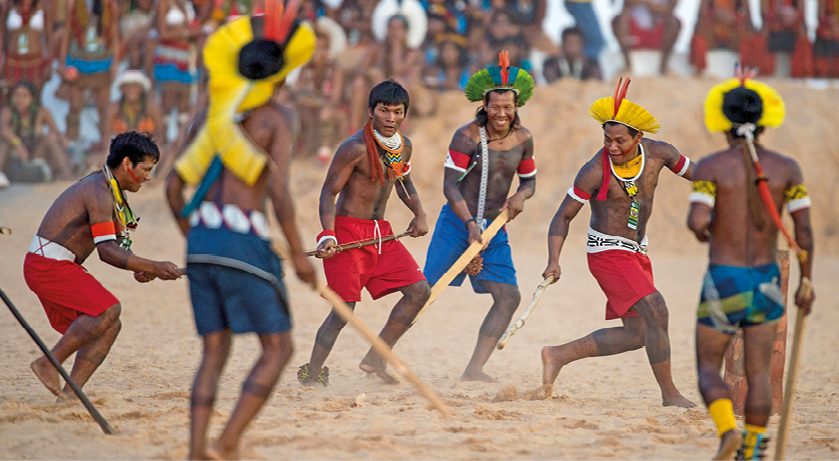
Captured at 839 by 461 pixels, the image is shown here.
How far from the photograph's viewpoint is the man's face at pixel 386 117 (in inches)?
209

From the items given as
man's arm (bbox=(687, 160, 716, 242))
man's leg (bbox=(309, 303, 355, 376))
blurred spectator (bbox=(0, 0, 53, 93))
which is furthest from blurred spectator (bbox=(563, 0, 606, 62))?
man's arm (bbox=(687, 160, 716, 242))

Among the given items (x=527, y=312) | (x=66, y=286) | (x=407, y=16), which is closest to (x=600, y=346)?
(x=527, y=312)

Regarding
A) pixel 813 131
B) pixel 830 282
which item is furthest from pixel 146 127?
pixel 813 131

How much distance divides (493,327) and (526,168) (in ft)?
3.89

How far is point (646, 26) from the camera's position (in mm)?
14055

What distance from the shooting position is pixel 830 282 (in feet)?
36.3

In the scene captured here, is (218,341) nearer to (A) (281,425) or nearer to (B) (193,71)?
(A) (281,425)

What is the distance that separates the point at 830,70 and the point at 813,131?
1282 millimetres

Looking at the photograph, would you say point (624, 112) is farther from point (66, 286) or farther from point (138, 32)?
point (138, 32)

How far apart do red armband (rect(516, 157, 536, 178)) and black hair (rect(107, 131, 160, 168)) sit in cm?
262

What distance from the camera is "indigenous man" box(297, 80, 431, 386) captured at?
5.34 meters

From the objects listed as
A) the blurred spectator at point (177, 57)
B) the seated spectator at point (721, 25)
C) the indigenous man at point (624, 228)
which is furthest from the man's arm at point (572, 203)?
the seated spectator at point (721, 25)

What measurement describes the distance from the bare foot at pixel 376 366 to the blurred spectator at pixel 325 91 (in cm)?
811

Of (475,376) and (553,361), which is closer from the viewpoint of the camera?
(553,361)
